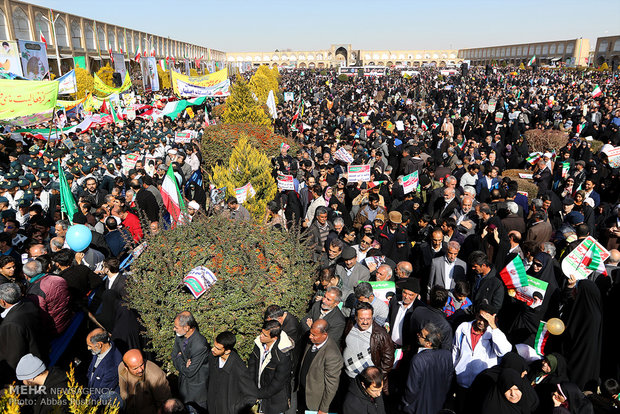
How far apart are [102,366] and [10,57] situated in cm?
2734

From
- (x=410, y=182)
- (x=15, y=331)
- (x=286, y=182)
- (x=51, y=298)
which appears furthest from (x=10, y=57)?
(x=15, y=331)

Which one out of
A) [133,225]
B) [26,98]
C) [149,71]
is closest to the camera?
[133,225]

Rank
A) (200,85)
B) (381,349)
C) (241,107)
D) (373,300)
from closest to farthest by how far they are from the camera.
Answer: (381,349) < (373,300) < (241,107) < (200,85)

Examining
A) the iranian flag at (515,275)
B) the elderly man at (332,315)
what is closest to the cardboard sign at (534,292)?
the iranian flag at (515,275)

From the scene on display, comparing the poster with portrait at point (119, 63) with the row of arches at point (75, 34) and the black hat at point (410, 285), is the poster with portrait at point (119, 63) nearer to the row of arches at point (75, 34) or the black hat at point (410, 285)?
the row of arches at point (75, 34)

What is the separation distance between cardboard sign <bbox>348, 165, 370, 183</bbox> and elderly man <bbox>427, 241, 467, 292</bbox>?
135 inches

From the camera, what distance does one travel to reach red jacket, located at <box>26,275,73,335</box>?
182 inches

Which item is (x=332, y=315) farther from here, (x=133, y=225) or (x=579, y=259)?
(x=133, y=225)

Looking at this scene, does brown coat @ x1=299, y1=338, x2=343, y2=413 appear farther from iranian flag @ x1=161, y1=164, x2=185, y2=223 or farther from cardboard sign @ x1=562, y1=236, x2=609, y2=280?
iranian flag @ x1=161, y1=164, x2=185, y2=223

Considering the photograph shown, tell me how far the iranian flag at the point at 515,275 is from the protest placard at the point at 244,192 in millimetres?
4495

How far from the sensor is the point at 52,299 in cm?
A: 470

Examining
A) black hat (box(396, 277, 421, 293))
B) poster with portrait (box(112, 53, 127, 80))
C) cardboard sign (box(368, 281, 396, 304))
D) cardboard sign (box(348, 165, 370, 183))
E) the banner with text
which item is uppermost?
poster with portrait (box(112, 53, 127, 80))

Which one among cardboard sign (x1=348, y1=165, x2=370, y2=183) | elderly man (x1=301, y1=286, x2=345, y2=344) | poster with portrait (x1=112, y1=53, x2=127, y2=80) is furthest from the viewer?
poster with portrait (x1=112, y1=53, x2=127, y2=80)

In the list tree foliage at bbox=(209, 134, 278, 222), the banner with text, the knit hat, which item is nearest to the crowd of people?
the knit hat
